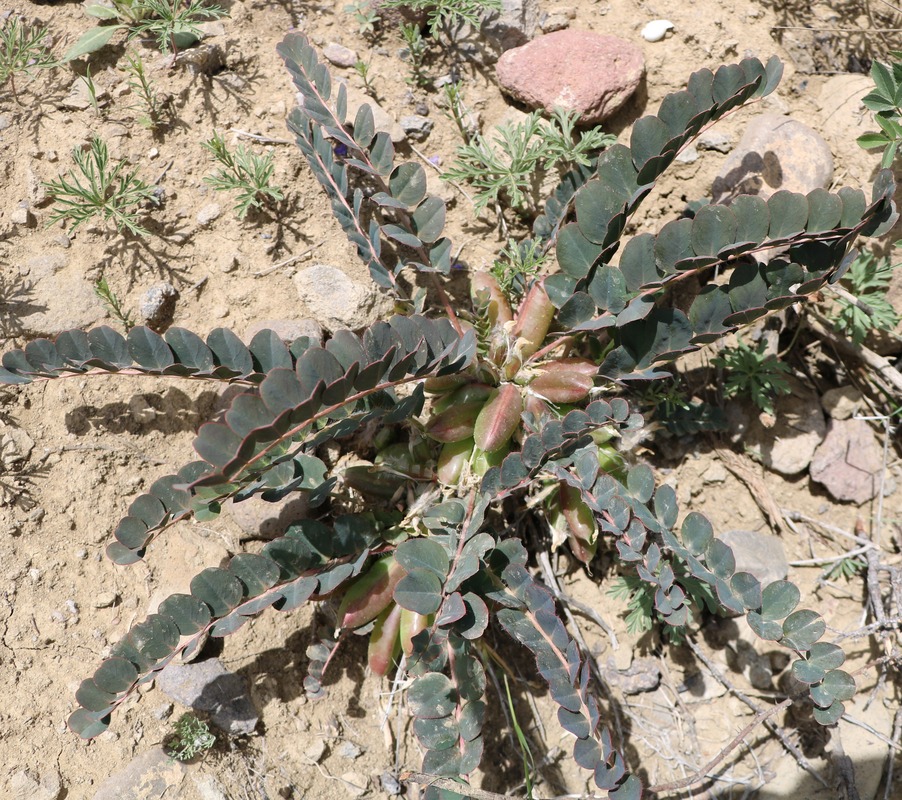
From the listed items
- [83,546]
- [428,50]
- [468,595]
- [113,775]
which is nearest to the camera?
[468,595]

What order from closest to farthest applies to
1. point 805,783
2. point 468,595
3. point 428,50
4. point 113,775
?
point 468,595, point 113,775, point 805,783, point 428,50

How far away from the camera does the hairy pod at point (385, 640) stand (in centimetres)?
261

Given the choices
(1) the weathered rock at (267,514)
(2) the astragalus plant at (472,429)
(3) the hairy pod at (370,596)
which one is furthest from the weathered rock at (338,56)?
(3) the hairy pod at (370,596)

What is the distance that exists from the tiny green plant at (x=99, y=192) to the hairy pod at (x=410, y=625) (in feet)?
5.65

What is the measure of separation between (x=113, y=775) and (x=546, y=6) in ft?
11.3

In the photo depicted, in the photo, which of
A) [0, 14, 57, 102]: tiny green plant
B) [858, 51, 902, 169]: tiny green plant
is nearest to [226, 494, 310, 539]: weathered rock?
[0, 14, 57, 102]: tiny green plant

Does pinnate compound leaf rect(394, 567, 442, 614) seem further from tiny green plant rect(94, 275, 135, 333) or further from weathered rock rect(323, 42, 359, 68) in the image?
weathered rock rect(323, 42, 359, 68)

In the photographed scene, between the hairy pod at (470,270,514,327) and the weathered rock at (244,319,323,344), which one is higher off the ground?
the hairy pod at (470,270,514,327)

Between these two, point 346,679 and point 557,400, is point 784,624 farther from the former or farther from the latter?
point 346,679

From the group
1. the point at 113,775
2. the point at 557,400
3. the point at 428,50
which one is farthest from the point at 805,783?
the point at 428,50

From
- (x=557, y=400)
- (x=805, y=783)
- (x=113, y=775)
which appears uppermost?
(x=557, y=400)

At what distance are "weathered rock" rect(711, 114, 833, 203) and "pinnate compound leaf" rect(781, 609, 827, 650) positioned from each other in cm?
161

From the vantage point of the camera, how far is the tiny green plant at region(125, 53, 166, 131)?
9.59 ft

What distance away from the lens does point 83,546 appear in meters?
2.64
